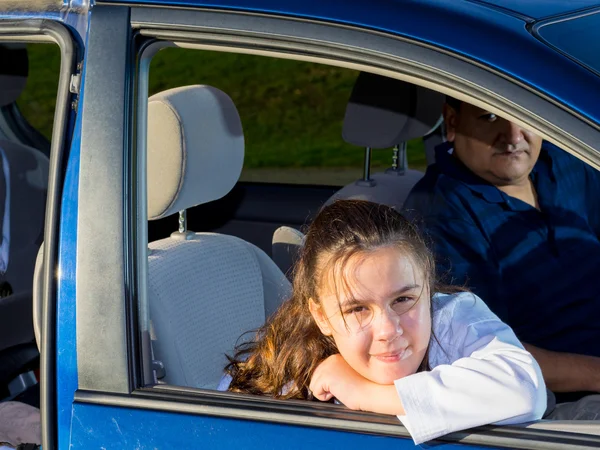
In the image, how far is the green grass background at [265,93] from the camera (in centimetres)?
744

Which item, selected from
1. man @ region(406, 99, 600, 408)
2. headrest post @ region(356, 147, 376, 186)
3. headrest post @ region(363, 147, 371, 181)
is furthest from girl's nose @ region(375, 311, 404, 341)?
headrest post @ region(363, 147, 371, 181)

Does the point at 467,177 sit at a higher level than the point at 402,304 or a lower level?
higher

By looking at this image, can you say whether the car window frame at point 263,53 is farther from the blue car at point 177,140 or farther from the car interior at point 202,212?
the car interior at point 202,212

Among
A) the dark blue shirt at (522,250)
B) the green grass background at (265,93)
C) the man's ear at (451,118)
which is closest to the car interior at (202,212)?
the man's ear at (451,118)

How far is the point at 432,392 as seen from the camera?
4.96ft

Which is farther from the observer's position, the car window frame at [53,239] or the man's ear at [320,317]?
the man's ear at [320,317]

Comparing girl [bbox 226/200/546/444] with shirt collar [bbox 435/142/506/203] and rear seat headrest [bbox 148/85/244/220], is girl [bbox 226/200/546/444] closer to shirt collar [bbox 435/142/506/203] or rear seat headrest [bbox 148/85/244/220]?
rear seat headrest [bbox 148/85/244/220]

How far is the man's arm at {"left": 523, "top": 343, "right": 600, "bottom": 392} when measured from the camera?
7.32ft

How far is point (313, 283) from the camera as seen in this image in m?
1.80

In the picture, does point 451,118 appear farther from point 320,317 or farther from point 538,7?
point 320,317

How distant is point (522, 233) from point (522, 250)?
0.05 metres

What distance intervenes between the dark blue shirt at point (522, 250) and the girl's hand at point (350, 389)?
2.23 ft

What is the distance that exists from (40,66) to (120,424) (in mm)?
6683

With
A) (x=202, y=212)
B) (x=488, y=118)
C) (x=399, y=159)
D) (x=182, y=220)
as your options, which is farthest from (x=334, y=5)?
(x=202, y=212)
